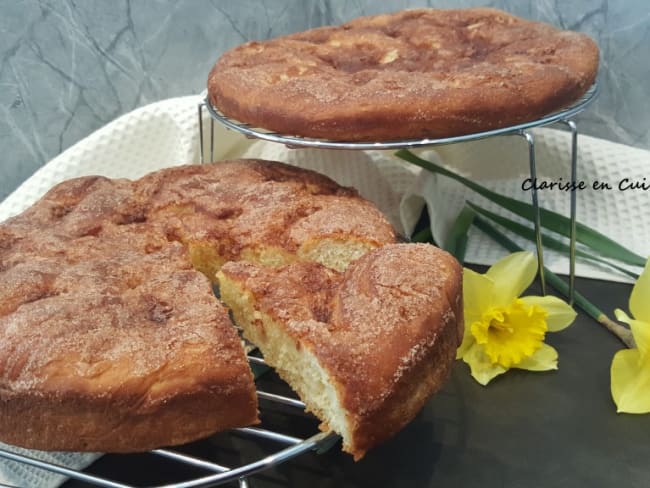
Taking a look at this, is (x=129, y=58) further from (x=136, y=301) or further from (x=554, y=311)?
(x=554, y=311)

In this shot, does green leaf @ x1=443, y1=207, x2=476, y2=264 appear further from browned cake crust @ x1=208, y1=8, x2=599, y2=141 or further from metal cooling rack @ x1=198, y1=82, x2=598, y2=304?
Result: browned cake crust @ x1=208, y1=8, x2=599, y2=141

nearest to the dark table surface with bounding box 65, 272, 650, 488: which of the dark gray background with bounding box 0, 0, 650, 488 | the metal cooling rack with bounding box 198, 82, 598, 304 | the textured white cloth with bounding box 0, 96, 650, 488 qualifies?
the dark gray background with bounding box 0, 0, 650, 488

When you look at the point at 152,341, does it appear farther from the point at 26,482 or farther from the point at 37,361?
the point at 26,482

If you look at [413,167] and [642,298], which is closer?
[642,298]

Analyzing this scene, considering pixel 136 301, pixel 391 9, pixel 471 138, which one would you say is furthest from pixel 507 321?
pixel 391 9

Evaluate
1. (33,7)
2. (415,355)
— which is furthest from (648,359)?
(33,7)

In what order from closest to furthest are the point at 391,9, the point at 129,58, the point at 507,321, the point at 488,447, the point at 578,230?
the point at 488,447 → the point at 507,321 → the point at 578,230 → the point at 129,58 → the point at 391,9
